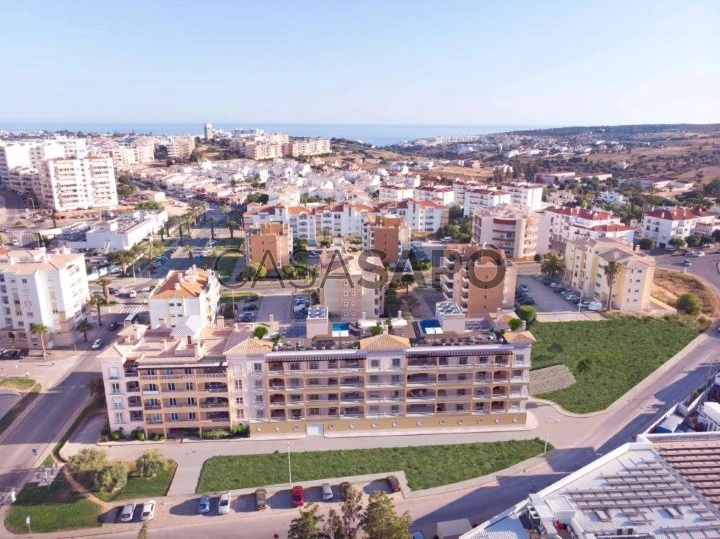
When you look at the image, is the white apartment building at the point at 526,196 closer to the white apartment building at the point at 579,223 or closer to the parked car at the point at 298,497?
the white apartment building at the point at 579,223

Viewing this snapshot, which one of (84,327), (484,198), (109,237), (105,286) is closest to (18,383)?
(84,327)

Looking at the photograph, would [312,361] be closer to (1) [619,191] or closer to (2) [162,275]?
(2) [162,275]

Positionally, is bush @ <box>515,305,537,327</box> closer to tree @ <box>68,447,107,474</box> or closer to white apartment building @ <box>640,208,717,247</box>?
tree @ <box>68,447,107,474</box>

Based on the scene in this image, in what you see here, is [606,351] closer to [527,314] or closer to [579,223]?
[527,314]

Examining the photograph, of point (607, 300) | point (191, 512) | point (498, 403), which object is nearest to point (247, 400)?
point (191, 512)

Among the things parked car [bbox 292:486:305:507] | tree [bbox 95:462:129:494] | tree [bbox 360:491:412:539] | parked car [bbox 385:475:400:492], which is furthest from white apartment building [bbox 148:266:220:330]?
tree [bbox 360:491:412:539]

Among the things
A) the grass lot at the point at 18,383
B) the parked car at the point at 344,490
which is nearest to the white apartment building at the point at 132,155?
the grass lot at the point at 18,383

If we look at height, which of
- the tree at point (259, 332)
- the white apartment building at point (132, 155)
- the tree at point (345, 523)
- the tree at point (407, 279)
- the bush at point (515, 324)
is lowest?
the tree at point (407, 279)
